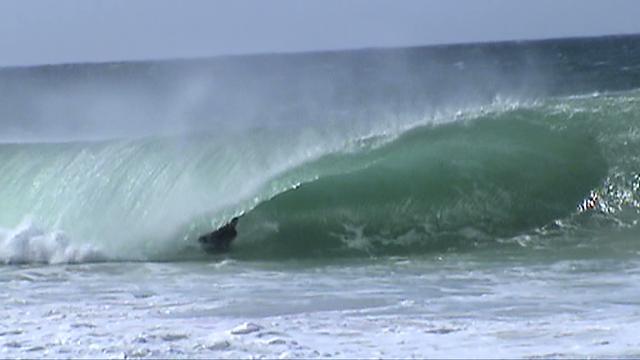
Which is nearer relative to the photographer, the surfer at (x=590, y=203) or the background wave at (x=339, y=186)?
the background wave at (x=339, y=186)

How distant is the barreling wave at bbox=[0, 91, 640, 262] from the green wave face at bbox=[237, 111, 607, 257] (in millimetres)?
14

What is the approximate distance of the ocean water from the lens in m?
8.26

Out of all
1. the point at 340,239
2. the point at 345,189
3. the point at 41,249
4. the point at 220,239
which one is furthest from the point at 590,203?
the point at 41,249

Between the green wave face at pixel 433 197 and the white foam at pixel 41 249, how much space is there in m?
1.42

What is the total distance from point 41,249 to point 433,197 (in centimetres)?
362

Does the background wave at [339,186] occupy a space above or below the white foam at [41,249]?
above

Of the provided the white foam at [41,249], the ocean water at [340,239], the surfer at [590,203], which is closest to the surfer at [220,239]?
the ocean water at [340,239]

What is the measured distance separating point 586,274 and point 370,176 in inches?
166

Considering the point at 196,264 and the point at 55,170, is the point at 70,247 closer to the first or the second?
the point at 196,264

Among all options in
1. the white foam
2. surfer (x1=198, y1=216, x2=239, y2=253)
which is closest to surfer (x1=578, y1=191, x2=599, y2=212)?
surfer (x1=198, y1=216, x2=239, y2=253)

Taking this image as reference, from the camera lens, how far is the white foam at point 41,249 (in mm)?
13469

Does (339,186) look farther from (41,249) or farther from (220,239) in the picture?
(41,249)

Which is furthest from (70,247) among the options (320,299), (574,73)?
(574,73)

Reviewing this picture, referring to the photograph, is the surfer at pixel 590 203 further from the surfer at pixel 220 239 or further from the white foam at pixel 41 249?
the white foam at pixel 41 249
